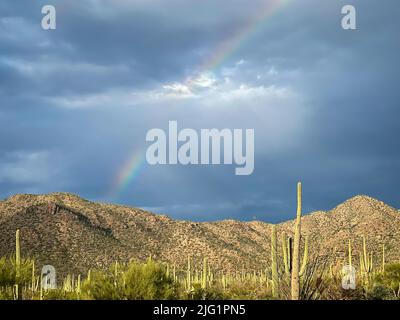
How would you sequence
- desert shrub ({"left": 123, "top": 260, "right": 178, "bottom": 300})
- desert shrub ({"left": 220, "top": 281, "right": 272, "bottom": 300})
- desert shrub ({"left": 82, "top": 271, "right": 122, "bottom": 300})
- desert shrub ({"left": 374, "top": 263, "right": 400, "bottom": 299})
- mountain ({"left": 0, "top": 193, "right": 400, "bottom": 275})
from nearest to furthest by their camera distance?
desert shrub ({"left": 82, "top": 271, "right": 122, "bottom": 300}) < desert shrub ({"left": 123, "top": 260, "right": 178, "bottom": 300}) < desert shrub ({"left": 220, "top": 281, "right": 272, "bottom": 300}) < desert shrub ({"left": 374, "top": 263, "right": 400, "bottom": 299}) < mountain ({"left": 0, "top": 193, "right": 400, "bottom": 275})

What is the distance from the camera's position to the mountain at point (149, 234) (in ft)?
218

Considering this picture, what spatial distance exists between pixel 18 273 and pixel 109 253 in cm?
4515

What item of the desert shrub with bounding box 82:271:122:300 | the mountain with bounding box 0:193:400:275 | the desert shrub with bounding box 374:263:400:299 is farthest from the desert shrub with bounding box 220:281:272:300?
the mountain with bounding box 0:193:400:275

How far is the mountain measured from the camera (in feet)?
218

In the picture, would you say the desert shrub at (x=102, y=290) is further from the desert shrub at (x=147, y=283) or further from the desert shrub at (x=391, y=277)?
the desert shrub at (x=391, y=277)

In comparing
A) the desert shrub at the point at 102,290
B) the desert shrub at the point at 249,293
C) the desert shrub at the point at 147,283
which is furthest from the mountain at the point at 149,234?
the desert shrub at the point at 102,290

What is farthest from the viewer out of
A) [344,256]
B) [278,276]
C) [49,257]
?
[49,257]

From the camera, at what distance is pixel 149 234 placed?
3241 inches

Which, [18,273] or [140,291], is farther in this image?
[18,273]

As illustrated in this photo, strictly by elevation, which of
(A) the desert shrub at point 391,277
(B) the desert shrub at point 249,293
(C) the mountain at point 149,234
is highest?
(C) the mountain at point 149,234

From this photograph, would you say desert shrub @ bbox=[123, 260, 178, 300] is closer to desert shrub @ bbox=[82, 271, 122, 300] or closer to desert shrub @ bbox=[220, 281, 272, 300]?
desert shrub @ bbox=[82, 271, 122, 300]

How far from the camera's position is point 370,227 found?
Answer: 75.9 meters

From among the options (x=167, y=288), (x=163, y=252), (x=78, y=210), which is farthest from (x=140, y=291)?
(x=78, y=210)
